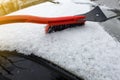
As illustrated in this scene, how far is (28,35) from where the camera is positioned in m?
1.76

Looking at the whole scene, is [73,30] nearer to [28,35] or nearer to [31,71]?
[28,35]

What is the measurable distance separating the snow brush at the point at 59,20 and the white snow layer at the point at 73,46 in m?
0.04

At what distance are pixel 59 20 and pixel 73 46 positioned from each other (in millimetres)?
221

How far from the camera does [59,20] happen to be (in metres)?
1.78

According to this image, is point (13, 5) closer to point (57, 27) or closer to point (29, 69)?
point (57, 27)

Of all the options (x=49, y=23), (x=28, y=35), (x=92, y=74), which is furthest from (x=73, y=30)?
(x=92, y=74)

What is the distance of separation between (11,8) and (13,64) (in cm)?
67

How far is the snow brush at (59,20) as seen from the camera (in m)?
→ 1.70

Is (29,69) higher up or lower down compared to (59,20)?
lower down

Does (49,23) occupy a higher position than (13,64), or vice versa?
(49,23)

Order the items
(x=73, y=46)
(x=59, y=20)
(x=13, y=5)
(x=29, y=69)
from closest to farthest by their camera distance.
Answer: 1. (x=29, y=69)
2. (x=73, y=46)
3. (x=59, y=20)
4. (x=13, y=5)

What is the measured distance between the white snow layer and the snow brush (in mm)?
39

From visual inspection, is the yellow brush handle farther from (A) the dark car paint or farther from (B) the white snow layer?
(A) the dark car paint

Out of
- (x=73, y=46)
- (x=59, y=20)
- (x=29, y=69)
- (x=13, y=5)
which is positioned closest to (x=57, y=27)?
(x=59, y=20)
